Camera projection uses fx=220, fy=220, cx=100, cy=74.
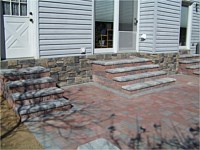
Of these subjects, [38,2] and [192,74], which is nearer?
[38,2]

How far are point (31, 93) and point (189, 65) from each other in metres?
6.27

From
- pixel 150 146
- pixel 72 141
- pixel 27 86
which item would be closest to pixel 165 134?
pixel 150 146

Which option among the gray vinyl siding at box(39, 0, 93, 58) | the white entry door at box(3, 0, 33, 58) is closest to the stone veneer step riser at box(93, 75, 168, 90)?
the gray vinyl siding at box(39, 0, 93, 58)

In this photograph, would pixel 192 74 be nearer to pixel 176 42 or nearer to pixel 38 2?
pixel 176 42

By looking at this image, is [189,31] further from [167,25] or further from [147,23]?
[147,23]

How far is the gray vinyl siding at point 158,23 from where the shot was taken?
7102 mm

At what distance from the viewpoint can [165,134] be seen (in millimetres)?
3238

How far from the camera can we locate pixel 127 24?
23.9 ft

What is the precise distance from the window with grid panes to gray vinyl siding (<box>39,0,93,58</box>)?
0.41 meters

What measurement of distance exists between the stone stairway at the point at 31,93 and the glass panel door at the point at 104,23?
237cm

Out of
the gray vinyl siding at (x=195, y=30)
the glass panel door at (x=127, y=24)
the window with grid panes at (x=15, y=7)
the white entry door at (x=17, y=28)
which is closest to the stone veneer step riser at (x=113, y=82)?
the glass panel door at (x=127, y=24)

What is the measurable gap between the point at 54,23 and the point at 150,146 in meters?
3.84

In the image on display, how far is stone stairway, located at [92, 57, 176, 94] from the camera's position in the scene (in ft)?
18.3

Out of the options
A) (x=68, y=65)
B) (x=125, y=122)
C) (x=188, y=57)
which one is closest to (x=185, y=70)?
(x=188, y=57)
